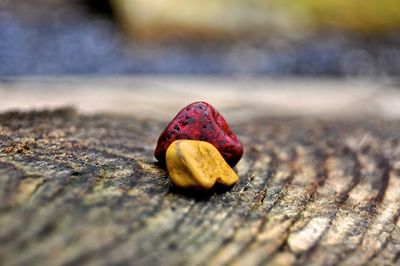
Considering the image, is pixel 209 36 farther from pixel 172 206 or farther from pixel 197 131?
pixel 172 206

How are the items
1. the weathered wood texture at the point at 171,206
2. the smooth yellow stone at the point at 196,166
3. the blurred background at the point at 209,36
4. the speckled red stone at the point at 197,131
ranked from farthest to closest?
1. the blurred background at the point at 209,36
2. the speckled red stone at the point at 197,131
3. the smooth yellow stone at the point at 196,166
4. the weathered wood texture at the point at 171,206

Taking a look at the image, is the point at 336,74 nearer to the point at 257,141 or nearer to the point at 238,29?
the point at 238,29

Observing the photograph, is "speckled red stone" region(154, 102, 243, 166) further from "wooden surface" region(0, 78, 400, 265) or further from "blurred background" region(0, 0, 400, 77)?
"blurred background" region(0, 0, 400, 77)

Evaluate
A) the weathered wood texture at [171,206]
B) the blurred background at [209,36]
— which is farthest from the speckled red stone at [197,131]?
the blurred background at [209,36]

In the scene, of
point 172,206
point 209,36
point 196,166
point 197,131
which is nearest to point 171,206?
point 172,206

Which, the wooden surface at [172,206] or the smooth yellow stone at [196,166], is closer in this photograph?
the wooden surface at [172,206]

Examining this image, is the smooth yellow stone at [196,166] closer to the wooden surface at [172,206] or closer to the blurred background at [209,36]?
the wooden surface at [172,206]

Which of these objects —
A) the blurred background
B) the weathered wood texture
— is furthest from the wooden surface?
the blurred background
